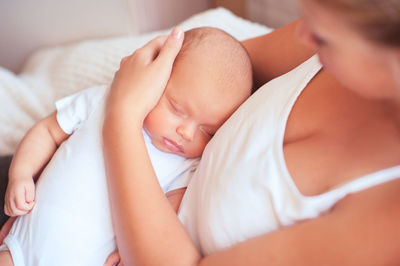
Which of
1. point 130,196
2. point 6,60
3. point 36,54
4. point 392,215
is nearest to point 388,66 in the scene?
point 392,215

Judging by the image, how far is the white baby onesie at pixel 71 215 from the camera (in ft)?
2.83

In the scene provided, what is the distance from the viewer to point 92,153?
93cm

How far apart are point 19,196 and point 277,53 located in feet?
2.49

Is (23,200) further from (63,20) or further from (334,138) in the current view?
(63,20)

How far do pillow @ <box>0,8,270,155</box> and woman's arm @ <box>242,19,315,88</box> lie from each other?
1.39 ft

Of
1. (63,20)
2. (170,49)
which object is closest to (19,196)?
(170,49)

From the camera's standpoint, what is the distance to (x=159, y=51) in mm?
1035

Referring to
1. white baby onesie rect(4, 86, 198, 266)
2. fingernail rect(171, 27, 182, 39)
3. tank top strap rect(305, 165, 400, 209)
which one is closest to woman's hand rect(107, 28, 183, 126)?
fingernail rect(171, 27, 182, 39)

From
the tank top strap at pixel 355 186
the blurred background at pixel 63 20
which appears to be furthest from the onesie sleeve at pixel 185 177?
the blurred background at pixel 63 20

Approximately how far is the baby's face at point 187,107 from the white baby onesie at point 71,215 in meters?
0.15

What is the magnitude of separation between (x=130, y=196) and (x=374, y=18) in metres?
0.52

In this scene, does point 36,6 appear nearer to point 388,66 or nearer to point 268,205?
point 268,205

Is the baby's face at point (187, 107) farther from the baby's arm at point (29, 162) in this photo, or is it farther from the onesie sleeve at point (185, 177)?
the baby's arm at point (29, 162)

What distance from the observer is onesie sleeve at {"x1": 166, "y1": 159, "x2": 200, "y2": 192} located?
39.7 inches
